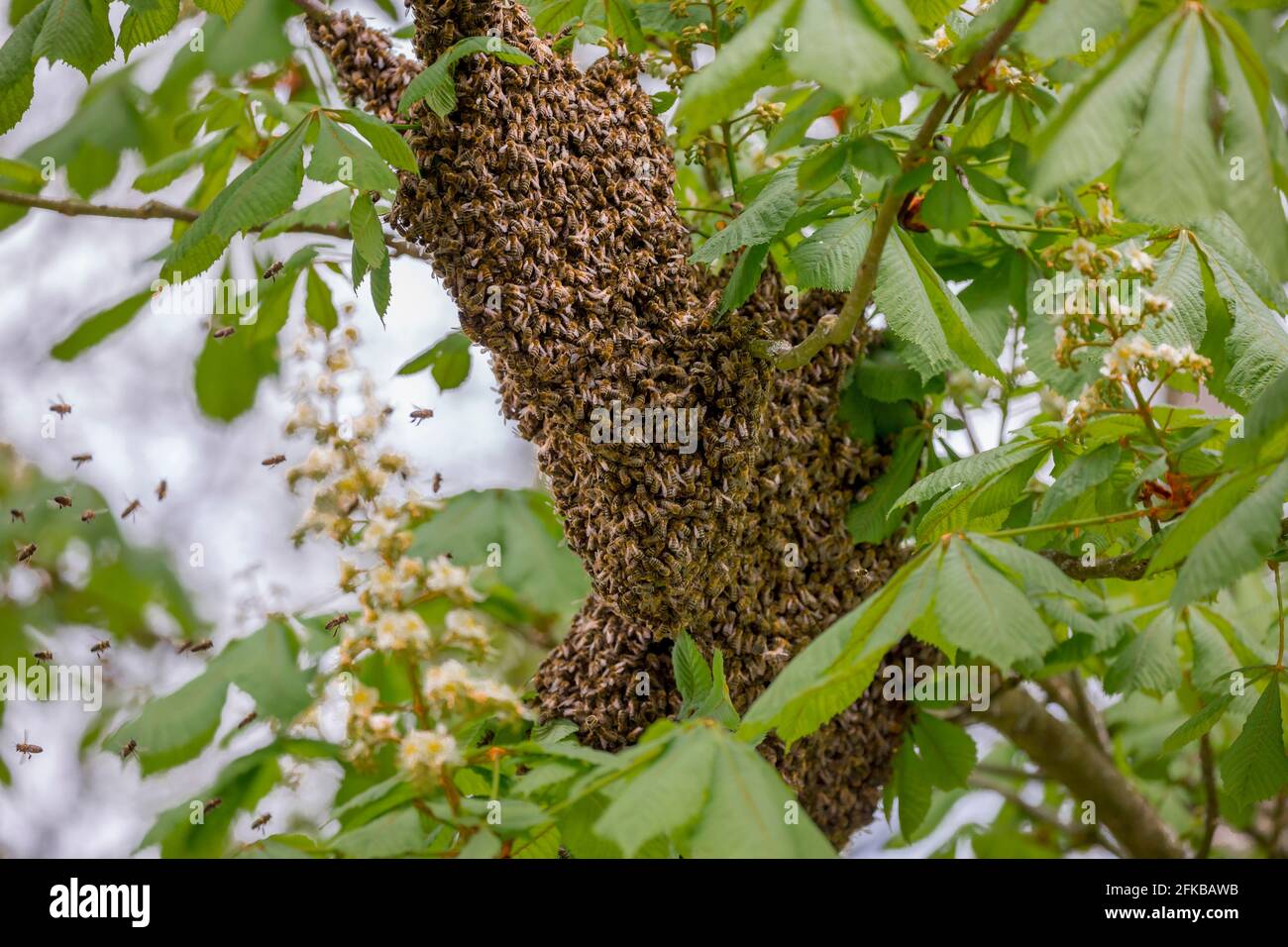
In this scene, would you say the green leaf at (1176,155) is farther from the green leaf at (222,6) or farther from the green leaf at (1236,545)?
the green leaf at (222,6)

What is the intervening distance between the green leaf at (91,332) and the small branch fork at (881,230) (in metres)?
2.42

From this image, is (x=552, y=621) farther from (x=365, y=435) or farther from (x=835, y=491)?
(x=365, y=435)

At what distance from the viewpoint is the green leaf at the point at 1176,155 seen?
5.02 feet

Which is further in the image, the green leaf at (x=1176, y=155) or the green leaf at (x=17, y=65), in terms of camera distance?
the green leaf at (x=17, y=65)

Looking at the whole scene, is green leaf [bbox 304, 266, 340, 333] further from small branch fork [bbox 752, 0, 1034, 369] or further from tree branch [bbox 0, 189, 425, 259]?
small branch fork [bbox 752, 0, 1034, 369]

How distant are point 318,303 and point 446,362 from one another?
412 millimetres

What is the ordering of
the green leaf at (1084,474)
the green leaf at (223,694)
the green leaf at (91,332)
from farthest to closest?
the green leaf at (91,332) < the green leaf at (223,694) < the green leaf at (1084,474)

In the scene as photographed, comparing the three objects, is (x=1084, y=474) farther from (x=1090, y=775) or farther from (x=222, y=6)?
(x=1090, y=775)

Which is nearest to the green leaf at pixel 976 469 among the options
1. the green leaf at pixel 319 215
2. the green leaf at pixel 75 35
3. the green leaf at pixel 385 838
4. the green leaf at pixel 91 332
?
the green leaf at pixel 385 838

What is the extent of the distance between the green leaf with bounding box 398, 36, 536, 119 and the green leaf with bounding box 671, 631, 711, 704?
3.71ft

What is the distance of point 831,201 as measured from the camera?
2441 mm
